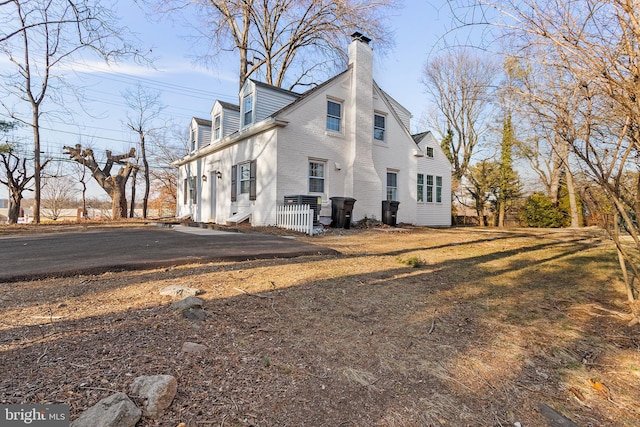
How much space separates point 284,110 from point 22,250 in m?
7.89

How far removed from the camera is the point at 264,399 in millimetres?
1624

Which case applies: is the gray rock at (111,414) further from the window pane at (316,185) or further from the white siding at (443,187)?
the white siding at (443,187)

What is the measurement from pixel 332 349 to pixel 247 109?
39.4 feet

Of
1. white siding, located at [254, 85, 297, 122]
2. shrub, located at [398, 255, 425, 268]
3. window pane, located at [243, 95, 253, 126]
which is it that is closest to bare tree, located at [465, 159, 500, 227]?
white siding, located at [254, 85, 297, 122]

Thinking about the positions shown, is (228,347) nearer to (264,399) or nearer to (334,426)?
(264,399)

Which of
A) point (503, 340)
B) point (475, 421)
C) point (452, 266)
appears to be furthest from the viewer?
point (452, 266)

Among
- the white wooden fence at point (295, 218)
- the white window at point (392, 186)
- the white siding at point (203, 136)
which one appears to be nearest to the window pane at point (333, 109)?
the white window at point (392, 186)

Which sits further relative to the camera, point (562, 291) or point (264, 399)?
point (562, 291)

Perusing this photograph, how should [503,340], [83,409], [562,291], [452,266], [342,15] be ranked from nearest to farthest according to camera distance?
[83,409] → [503,340] → [562,291] → [452,266] → [342,15]

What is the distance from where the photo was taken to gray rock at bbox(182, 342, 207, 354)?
1.95m

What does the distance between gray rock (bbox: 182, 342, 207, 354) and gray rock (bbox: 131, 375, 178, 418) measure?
0.33m

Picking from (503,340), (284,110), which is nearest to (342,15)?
(284,110)

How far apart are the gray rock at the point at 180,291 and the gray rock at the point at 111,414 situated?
1.50m

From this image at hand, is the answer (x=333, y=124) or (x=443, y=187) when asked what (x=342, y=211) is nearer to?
(x=333, y=124)
